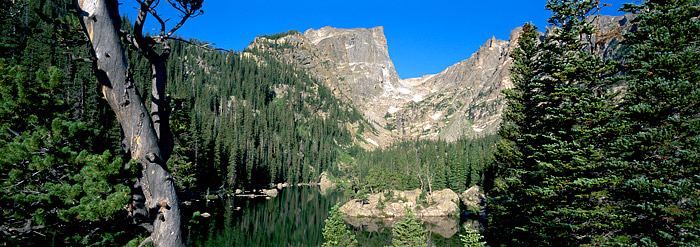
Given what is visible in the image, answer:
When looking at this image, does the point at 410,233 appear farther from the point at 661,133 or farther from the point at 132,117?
the point at 132,117

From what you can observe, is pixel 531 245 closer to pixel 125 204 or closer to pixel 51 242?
pixel 125 204

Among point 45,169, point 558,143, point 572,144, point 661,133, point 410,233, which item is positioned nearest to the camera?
point 45,169

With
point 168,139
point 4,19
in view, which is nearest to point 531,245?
point 168,139

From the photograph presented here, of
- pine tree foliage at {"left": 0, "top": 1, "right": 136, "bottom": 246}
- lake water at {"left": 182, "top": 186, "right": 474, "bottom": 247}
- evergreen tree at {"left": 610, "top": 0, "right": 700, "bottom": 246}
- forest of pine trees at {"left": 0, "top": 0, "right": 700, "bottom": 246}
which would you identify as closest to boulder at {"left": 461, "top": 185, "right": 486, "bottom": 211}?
lake water at {"left": 182, "top": 186, "right": 474, "bottom": 247}

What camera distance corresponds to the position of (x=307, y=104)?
199375 millimetres

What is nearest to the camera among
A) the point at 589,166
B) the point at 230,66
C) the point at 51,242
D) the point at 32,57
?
the point at 51,242

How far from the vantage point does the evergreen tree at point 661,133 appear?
10773 mm

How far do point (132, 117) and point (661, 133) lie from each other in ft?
52.3

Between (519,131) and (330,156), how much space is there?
136 meters

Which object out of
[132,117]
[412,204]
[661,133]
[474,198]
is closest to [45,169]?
[132,117]

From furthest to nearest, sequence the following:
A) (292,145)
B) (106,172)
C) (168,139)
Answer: (292,145) → (106,172) → (168,139)

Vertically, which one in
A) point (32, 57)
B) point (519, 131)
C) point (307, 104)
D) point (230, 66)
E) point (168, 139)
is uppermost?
point (230, 66)

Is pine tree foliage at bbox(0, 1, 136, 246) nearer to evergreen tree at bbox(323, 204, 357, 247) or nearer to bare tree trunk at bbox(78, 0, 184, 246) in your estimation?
bare tree trunk at bbox(78, 0, 184, 246)

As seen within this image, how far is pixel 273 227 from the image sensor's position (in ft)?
148
